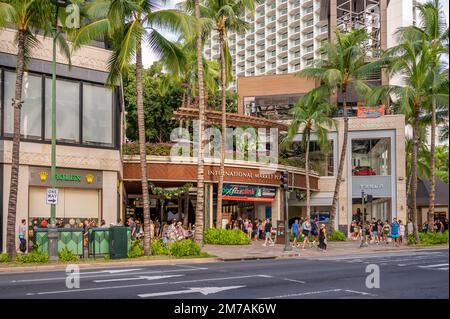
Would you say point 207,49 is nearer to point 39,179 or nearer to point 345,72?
point 345,72

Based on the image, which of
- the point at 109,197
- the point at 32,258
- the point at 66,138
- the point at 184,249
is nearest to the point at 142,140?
the point at 184,249

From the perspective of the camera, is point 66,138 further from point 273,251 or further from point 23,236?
point 273,251

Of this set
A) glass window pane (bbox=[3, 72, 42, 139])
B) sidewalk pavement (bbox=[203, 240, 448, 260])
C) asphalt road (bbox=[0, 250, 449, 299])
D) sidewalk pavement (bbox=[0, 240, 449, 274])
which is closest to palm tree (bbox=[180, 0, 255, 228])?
sidewalk pavement (bbox=[203, 240, 448, 260])

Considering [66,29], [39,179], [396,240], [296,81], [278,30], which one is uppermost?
[278,30]

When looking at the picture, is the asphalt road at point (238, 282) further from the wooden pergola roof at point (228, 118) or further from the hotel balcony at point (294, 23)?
the hotel balcony at point (294, 23)

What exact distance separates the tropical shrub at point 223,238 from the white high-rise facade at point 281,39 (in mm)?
81367

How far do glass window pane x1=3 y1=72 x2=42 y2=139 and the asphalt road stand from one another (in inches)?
428

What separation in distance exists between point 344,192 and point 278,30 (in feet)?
266

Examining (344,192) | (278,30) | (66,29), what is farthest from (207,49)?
(66,29)

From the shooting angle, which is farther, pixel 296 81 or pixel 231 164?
pixel 296 81

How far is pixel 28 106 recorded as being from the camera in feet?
95.5

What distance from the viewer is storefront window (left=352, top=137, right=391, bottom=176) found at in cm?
5159

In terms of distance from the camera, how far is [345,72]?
128ft
